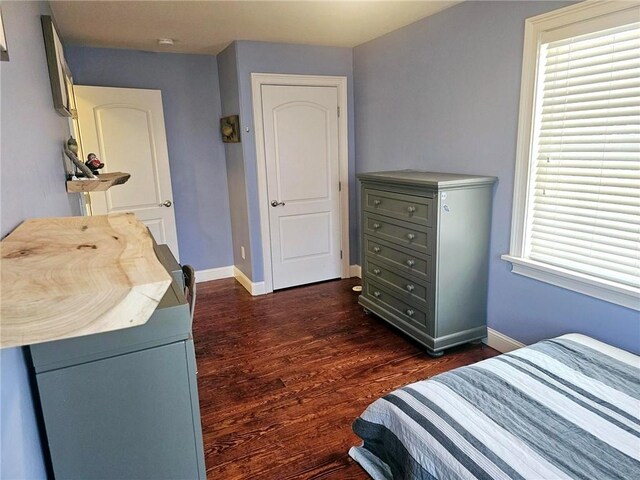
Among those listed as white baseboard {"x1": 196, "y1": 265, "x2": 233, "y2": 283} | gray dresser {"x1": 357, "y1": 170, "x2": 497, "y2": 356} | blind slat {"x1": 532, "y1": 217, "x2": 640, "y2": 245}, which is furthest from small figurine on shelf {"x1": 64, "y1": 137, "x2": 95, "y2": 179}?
blind slat {"x1": 532, "y1": 217, "x2": 640, "y2": 245}

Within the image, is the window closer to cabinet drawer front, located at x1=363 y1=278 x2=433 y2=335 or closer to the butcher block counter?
cabinet drawer front, located at x1=363 y1=278 x2=433 y2=335

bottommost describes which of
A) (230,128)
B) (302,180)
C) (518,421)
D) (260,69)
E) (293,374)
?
(293,374)

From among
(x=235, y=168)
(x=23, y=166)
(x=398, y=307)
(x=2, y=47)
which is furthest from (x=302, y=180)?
(x=2, y=47)

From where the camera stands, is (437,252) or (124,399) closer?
(124,399)

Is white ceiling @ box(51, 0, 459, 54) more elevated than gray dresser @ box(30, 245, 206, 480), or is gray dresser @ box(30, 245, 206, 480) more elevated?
white ceiling @ box(51, 0, 459, 54)

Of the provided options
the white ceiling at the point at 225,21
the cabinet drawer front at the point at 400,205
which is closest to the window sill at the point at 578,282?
the cabinet drawer front at the point at 400,205

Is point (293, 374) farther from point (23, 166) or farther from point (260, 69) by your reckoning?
point (260, 69)

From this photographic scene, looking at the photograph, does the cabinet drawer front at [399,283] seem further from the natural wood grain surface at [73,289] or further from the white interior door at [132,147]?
the natural wood grain surface at [73,289]

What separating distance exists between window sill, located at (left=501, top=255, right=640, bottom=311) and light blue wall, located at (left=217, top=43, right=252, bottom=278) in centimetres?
239

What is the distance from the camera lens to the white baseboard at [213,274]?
4484 mm

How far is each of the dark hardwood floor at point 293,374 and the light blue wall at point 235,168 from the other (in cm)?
57

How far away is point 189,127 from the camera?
4152 mm

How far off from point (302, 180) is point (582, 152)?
2.45m

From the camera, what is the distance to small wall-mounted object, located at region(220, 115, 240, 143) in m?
3.85
